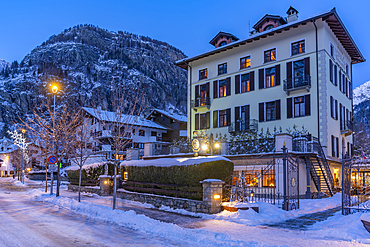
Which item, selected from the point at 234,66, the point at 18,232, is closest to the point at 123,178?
the point at 18,232

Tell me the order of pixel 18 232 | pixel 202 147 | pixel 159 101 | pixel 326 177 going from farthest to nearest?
pixel 159 101 → pixel 326 177 → pixel 202 147 → pixel 18 232

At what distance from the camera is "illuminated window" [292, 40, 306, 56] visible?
87.8 ft

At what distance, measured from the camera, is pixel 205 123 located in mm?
34406

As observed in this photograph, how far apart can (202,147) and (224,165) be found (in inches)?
194

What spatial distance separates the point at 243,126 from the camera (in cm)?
2995

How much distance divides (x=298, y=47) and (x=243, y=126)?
8653 millimetres

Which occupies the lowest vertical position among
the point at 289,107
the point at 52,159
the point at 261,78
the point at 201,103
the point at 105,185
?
the point at 105,185

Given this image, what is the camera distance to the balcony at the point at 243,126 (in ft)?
95.8

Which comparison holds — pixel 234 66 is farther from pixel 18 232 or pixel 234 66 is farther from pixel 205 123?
pixel 18 232

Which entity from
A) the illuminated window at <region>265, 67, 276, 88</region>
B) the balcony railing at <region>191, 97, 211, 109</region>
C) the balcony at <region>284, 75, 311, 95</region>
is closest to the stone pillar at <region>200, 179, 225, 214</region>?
the balcony at <region>284, 75, 311, 95</region>

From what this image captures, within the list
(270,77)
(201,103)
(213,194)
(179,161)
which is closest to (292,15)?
(270,77)

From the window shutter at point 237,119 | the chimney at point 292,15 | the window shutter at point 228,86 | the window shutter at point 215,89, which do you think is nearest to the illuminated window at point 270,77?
the window shutter at point 237,119

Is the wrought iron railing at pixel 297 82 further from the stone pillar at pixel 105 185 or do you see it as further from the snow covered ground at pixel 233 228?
the stone pillar at pixel 105 185

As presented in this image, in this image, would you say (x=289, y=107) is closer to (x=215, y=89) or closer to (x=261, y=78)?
(x=261, y=78)
